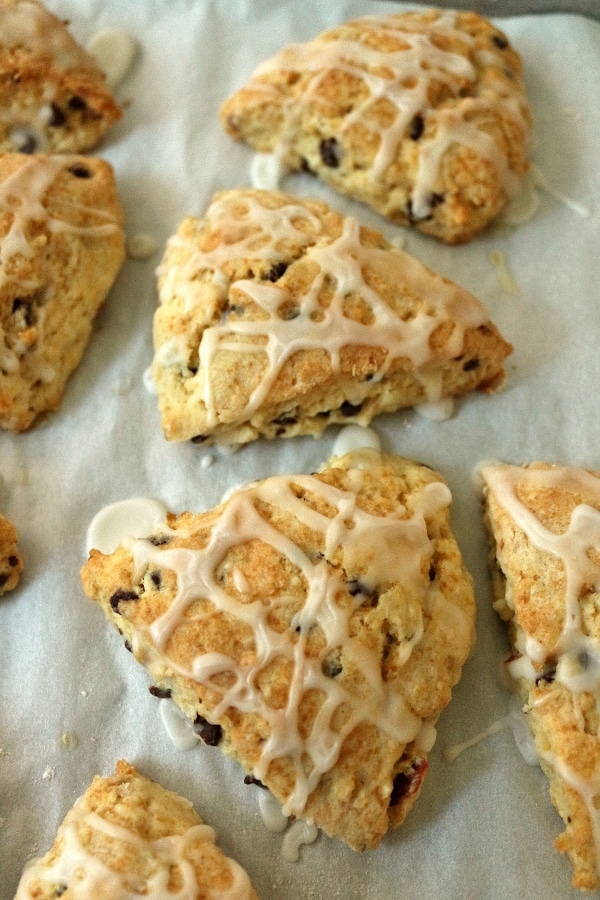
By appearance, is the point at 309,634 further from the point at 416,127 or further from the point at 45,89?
the point at 45,89

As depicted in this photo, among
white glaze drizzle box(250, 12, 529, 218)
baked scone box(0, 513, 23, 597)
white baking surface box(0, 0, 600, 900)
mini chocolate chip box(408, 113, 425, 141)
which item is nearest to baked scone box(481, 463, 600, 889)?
white baking surface box(0, 0, 600, 900)

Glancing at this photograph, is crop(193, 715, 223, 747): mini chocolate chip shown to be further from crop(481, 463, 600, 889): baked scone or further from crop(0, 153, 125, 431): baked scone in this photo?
crop(0, 153, 125, 431): baked scone

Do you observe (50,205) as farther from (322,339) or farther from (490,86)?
(490,86)

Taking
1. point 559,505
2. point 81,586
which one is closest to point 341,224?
point 559,505

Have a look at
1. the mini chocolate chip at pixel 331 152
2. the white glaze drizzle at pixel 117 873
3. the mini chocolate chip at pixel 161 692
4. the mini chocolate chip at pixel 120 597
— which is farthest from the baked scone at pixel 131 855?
the mini chocolate chip at pixel 331 152

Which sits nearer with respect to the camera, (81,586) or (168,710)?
(168,710)

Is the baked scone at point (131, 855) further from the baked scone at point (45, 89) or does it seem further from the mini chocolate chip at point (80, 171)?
the baked scone at point (45, 89)
